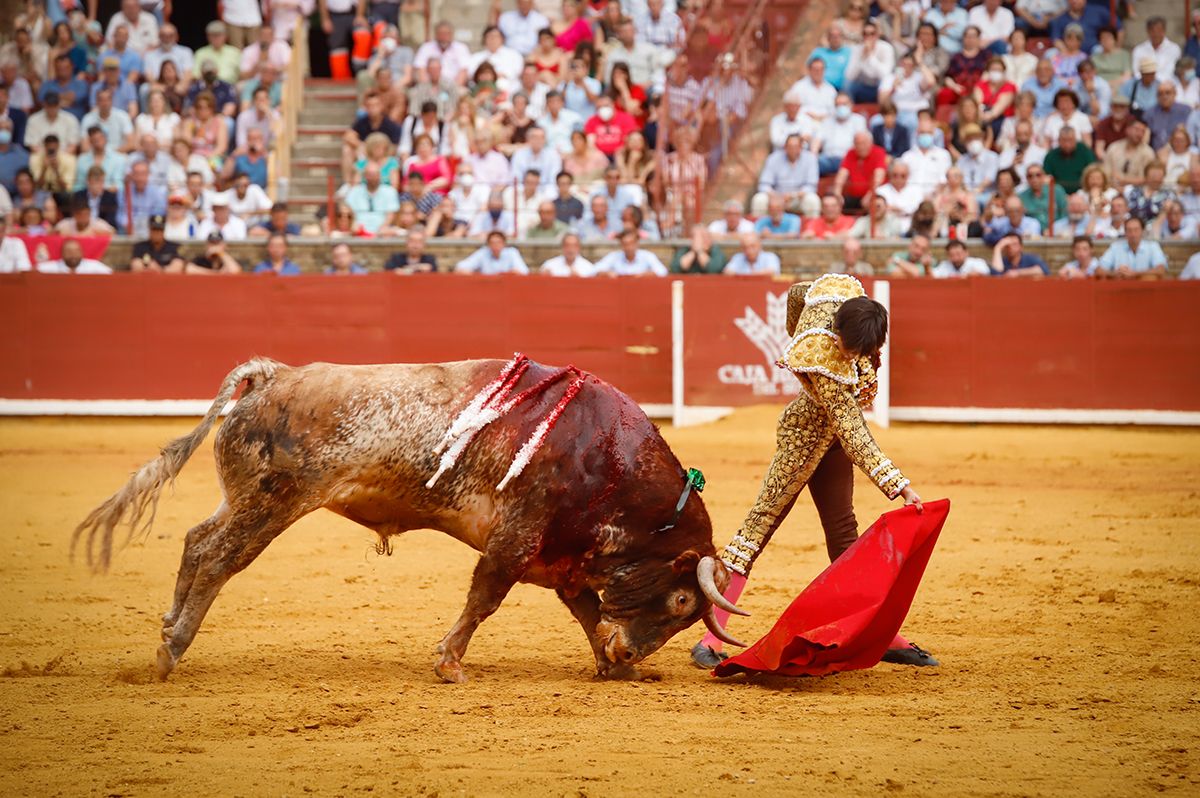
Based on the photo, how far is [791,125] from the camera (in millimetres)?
14914

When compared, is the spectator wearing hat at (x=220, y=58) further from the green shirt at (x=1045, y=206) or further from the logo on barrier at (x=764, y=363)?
the green shirt at (x=1045, y=206)

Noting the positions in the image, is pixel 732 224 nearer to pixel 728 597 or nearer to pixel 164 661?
pixel 728 597

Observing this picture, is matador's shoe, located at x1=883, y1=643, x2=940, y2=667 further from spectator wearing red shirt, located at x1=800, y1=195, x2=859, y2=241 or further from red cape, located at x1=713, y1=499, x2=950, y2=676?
spectator wearing red shirt, located at x1=800, y1=195, x2=859, y2=241

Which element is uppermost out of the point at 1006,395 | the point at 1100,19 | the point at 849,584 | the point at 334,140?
the point at 1100,19

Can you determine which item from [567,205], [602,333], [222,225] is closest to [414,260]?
[567,205]

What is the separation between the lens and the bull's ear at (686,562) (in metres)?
5.32

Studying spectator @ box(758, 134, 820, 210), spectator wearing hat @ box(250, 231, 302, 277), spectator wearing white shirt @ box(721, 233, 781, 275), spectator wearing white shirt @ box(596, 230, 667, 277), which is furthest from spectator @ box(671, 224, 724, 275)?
spectator wearing hat @ box(250, 231, 302, 277)

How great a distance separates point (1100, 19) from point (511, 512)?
1252 centimetres

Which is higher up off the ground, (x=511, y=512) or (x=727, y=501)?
(x=511, y=512)

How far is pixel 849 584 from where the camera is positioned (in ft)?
17.3

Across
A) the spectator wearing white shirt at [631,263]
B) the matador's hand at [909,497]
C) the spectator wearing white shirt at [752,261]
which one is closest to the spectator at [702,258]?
the spectator wearing white shirt at [752,261]

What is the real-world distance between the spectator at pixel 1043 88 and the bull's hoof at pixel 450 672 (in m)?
11.2

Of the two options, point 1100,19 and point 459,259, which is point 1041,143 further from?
point 459,259

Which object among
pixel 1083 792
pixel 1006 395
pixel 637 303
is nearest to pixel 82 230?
pixel 637 303
